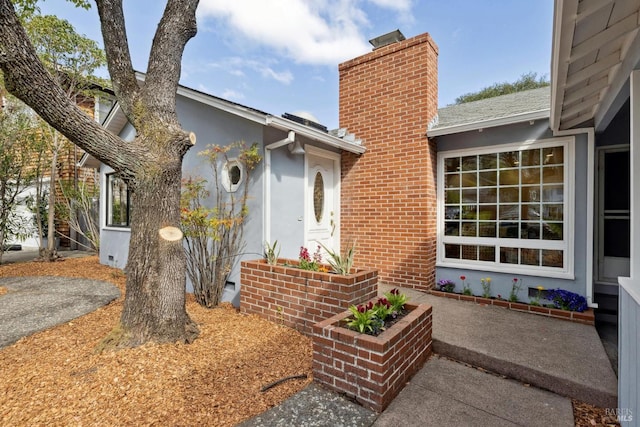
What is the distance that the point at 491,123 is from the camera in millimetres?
4867

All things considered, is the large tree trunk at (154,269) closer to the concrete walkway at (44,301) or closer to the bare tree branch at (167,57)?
the bare tree branch at (167,57)

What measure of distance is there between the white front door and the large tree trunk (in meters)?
2.46

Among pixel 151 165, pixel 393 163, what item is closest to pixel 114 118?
pixel 151 165

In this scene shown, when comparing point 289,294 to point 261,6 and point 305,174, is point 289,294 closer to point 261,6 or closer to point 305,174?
point 305,174

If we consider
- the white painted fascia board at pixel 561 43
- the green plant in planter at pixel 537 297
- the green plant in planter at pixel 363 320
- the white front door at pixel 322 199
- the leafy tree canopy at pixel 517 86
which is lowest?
the green plant in planter at pixel 537 297

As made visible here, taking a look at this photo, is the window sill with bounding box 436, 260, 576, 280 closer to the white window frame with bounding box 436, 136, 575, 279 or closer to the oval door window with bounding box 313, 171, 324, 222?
the white window frame with bounding box 436, 136, 575, 279

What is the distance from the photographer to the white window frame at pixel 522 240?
452 cm

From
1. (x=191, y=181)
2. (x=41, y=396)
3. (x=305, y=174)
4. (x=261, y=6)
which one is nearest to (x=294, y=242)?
(x=305, y=174)

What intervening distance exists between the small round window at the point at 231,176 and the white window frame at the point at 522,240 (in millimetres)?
3686

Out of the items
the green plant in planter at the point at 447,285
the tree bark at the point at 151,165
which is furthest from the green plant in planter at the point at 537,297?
the tree bark at the point at 151,165

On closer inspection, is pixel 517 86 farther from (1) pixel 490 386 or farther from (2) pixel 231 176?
(1) pixel 490 386

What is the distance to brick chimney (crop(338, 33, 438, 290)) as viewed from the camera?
5477mm

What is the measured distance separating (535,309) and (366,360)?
3382 mm

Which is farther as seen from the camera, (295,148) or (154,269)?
(295,148)
